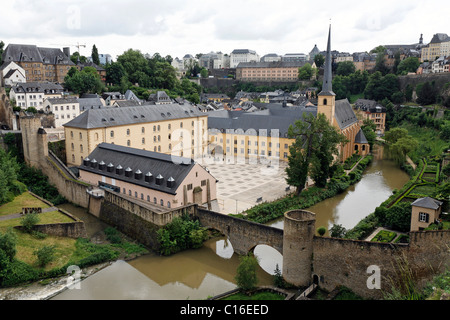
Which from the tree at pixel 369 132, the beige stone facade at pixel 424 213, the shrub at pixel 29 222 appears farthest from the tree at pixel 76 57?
the beige stone facade at pixel 424 213

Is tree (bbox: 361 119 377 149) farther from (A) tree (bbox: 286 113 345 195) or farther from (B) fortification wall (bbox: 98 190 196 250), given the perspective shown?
(B) fortification wall (bbox: 98 190 196 250)

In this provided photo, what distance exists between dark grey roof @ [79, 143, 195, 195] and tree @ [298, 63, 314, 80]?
87.3 m

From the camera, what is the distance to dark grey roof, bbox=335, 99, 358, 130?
48.1 m

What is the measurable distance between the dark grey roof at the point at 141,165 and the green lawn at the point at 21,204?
478 cm

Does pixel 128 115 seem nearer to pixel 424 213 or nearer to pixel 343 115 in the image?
pixel 343 115

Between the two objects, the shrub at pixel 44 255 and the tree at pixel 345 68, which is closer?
the shrub at pixel 44 255

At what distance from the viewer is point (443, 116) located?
59031 millimetres

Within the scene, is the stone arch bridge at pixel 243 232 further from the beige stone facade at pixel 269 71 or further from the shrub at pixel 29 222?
the beige stone facade at pixel 269 71

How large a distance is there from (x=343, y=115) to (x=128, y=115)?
91.5 feet

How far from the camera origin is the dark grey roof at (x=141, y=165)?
26953 millimetres

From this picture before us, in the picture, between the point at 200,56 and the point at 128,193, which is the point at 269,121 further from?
the point at 200,56

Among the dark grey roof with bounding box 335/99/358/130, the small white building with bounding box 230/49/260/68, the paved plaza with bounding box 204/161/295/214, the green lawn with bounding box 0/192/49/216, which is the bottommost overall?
the paved plaza with bounding box 204/161/295/214

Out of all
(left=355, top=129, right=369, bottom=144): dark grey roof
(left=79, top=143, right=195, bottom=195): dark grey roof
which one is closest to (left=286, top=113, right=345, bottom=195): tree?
(left=79, top=143, right=195, bottom=195): dark grey roof

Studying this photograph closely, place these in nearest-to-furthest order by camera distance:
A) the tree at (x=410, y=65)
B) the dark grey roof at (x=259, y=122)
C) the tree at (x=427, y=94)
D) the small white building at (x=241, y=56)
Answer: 1. the dark grey roof at (x=259, y=122)
2. the tree at (x=427, y=94)
3. the tree at (x=410, y=65)
4. the small white building at (x=241, y=56)
